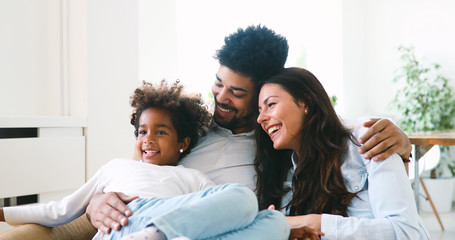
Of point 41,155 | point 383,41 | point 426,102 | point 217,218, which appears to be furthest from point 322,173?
point 383,41

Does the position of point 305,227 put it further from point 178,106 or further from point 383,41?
point 383,41

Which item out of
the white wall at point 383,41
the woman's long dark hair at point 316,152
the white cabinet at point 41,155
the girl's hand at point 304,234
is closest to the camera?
the girl's hand at point 304,234

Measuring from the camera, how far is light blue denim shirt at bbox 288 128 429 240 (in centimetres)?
117

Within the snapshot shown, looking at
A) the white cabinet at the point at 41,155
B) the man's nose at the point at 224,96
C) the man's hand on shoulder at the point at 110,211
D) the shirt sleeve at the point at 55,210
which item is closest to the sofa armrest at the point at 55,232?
the shirt sleeve at the point at 55,210

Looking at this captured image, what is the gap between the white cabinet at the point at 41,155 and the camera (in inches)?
76.4

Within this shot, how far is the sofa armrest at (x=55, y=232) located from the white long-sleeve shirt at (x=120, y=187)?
3 cm

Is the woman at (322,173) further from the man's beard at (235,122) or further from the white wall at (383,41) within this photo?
the white wall at (383,41)

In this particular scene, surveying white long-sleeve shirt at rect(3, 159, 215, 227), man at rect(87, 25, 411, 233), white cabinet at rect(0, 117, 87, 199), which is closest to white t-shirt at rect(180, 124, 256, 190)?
man at rect(87, 25, 411, 233)

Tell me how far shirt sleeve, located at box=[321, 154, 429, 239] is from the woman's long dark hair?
0.12m

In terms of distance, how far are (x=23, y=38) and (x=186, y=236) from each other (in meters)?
1.94

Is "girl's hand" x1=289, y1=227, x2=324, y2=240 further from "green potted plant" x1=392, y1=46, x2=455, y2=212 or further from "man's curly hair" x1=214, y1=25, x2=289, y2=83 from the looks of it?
"green potted plant" x1=392, y1=46, x2=455, y2=212

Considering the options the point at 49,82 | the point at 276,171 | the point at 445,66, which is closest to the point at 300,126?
the point at 276,171

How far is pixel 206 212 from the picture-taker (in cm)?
95

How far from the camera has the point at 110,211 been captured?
1188 mm
